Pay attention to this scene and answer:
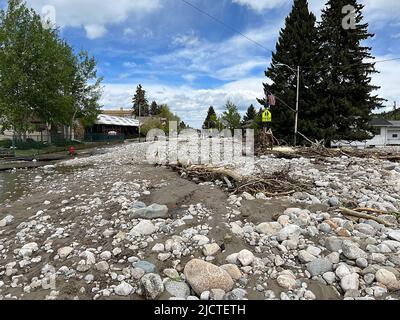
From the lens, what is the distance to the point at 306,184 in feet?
23.6

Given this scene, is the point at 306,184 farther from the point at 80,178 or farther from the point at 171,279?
the point at 80,178

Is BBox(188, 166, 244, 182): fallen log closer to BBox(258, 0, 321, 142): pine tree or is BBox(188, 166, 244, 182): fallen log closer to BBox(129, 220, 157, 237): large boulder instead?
BBox(129, 220, 157, 237): large boulder

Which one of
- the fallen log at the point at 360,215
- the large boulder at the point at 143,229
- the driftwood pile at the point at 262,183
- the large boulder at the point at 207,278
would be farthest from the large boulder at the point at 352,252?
the large boulder at the point at 143,229

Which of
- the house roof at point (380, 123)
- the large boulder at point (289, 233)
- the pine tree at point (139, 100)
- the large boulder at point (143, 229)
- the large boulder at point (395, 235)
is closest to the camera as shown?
the large boulder at point (395, 235)

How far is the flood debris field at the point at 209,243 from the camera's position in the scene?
3.33 metres

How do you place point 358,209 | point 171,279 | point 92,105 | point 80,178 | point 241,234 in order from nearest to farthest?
point 171,279, point 241,234, point 358,209, point 80,178, point 92,105

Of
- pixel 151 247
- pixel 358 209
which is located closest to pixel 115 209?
pixel 151 247

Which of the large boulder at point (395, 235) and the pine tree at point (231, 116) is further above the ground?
the pine tree at point (231, 116)

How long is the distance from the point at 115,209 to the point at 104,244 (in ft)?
5.20

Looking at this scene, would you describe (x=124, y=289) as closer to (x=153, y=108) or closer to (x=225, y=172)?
(x=225, y=172)

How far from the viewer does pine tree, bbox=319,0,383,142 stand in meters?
23.5

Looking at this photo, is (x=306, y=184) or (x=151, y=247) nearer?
(x=151, y=247)

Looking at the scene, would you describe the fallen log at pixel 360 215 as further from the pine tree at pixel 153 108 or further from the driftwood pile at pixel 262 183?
the pine tree at pixel 153 108

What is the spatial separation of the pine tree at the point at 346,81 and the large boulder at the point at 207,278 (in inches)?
900
